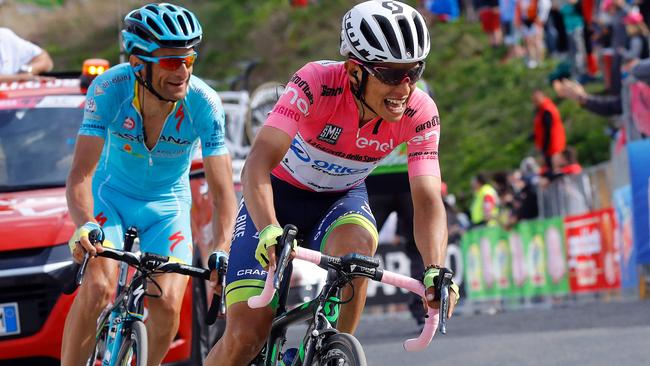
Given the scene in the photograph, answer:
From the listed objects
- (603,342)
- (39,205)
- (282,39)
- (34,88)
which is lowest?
(603,342)

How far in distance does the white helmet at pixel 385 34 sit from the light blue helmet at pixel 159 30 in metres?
1.33

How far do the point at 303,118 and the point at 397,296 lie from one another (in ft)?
35.9

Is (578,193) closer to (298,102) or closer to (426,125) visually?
(426,125)

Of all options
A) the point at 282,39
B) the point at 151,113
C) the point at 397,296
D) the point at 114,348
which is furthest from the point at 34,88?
the point at 282,39

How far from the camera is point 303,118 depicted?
617cm

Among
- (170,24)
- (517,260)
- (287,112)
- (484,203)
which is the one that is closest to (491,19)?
(484,203)

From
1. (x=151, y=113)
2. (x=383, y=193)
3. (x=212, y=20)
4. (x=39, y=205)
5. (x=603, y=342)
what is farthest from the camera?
(x=212, y=20)

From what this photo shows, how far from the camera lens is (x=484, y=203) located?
19734 millimetres

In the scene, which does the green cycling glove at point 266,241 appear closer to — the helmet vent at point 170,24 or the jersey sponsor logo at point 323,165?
the jersey sponsor logo at point 323,165

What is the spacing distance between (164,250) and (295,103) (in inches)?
71.1

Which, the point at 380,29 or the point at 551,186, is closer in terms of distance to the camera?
A: the point at 380,29

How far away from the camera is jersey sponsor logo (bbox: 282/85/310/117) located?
6.10m

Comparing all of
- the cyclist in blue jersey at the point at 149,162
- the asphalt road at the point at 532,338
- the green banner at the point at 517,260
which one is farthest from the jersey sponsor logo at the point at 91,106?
the green banner at the point at 517,260

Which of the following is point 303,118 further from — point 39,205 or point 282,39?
point 282,39
